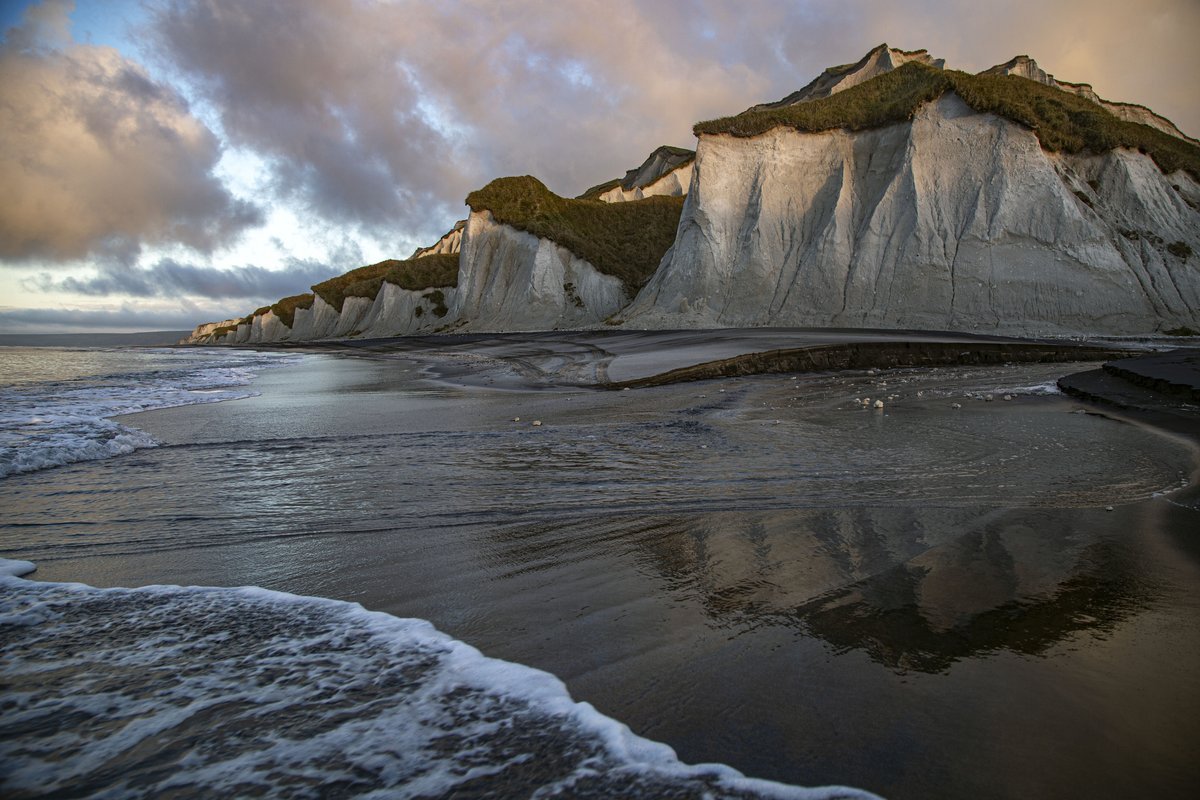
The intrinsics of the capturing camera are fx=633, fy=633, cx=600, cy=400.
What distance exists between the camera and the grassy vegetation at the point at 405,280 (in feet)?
200

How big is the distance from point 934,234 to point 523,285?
27.2m

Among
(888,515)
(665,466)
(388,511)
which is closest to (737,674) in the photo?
(888,515)

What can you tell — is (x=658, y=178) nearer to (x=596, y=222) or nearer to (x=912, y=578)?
(x=596, y=222)

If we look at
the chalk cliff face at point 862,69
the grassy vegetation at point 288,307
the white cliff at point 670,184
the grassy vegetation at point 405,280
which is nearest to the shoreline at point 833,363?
the chalk cliff face at point 862,69

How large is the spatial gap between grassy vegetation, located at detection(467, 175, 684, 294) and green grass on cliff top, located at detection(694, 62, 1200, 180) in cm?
1613

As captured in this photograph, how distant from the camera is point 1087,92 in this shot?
54.4 m

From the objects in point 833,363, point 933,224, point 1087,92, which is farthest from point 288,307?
point 1087,92

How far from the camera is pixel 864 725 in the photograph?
6.51 feet

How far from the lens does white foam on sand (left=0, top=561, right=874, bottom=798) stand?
1771 mm

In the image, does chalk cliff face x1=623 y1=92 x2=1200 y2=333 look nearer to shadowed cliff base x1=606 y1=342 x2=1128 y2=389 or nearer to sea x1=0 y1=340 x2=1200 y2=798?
shadowed cliff base x1=606 y1=342 x2=1128 y2=389

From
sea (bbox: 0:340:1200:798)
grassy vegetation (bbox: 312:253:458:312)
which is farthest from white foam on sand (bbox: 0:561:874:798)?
grassy vegetation (bbox: 312:253:458:312)

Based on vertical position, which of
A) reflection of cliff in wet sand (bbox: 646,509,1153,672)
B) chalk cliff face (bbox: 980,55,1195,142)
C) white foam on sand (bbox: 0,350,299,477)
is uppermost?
chalk cliff face (bbox: 980,55,1195,142)

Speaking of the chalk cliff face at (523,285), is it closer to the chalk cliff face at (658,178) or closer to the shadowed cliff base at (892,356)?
the chalk cliff face at (658,178)

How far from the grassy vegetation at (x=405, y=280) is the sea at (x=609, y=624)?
56116 mm
